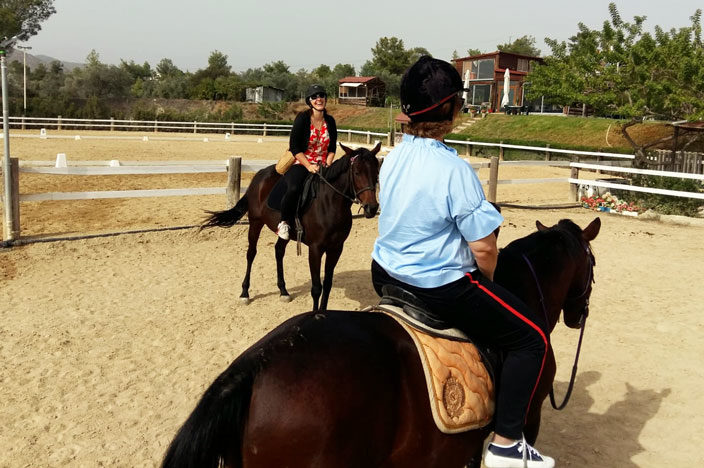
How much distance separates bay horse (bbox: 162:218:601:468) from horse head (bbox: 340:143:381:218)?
3758 millimetres

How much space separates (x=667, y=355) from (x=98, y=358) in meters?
5.68

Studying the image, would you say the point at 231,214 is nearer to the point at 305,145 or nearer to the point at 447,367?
the point at 305,145

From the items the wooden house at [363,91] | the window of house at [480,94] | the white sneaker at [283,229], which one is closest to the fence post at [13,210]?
the white sneaker at [283,229]

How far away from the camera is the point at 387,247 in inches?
98.3

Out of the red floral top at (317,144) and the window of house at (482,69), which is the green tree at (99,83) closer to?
the window of house at (482,69)

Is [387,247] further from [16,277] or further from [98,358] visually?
[16,277]

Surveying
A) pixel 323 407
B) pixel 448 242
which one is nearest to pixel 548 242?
pixel 448 242

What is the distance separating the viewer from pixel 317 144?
686cm

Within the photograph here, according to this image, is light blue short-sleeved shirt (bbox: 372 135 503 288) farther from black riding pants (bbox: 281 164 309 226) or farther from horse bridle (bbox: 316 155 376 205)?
black riding pants (bbox: 281 164 309 226)

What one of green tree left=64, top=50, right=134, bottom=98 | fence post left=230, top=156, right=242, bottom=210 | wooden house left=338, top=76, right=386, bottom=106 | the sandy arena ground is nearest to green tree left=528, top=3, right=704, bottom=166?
the sandy arena ground

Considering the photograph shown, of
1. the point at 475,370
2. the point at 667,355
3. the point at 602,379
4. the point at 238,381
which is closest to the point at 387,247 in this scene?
the point at 475,370

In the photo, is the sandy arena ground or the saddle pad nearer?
the saddle pad

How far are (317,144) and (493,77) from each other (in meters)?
45.7

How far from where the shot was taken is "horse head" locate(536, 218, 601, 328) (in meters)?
3.35
